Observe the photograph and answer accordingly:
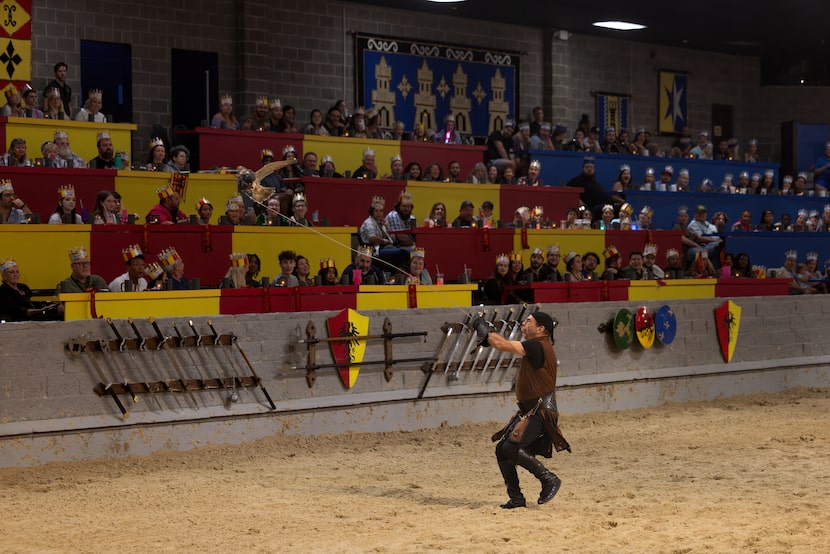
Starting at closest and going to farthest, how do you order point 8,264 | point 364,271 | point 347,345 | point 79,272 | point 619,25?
1. point 79,272
2. point 8,264
3. point 347,345
4. point 364,271
5. point 619,25

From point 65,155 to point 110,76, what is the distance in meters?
5.62

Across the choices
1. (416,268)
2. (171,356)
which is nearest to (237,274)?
(171,356)

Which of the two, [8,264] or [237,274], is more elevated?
[8,264]

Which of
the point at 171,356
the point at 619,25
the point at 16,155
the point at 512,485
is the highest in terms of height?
the point at 619,25

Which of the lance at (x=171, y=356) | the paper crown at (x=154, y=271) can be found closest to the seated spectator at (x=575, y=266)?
the paper crown at (x=154, y=271)

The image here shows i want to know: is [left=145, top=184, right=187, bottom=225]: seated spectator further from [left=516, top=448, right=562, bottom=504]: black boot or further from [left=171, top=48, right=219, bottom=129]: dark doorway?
[left=516, top=448, right=562, bottom=504]: black boot

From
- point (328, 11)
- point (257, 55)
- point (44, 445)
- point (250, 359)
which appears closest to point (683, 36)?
point (328, 11)

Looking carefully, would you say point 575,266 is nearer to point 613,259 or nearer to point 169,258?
point 613,259

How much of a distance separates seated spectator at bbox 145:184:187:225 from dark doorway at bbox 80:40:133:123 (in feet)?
20.2

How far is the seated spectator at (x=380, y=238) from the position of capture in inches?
630

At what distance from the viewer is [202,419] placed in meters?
11.8

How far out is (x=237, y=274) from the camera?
13.2 metres

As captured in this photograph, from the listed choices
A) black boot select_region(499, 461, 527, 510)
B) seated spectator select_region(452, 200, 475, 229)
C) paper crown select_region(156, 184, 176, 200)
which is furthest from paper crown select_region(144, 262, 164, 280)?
seated spectator select_region(452, 200, 475, 229)

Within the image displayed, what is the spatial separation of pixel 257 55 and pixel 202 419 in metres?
12.2
